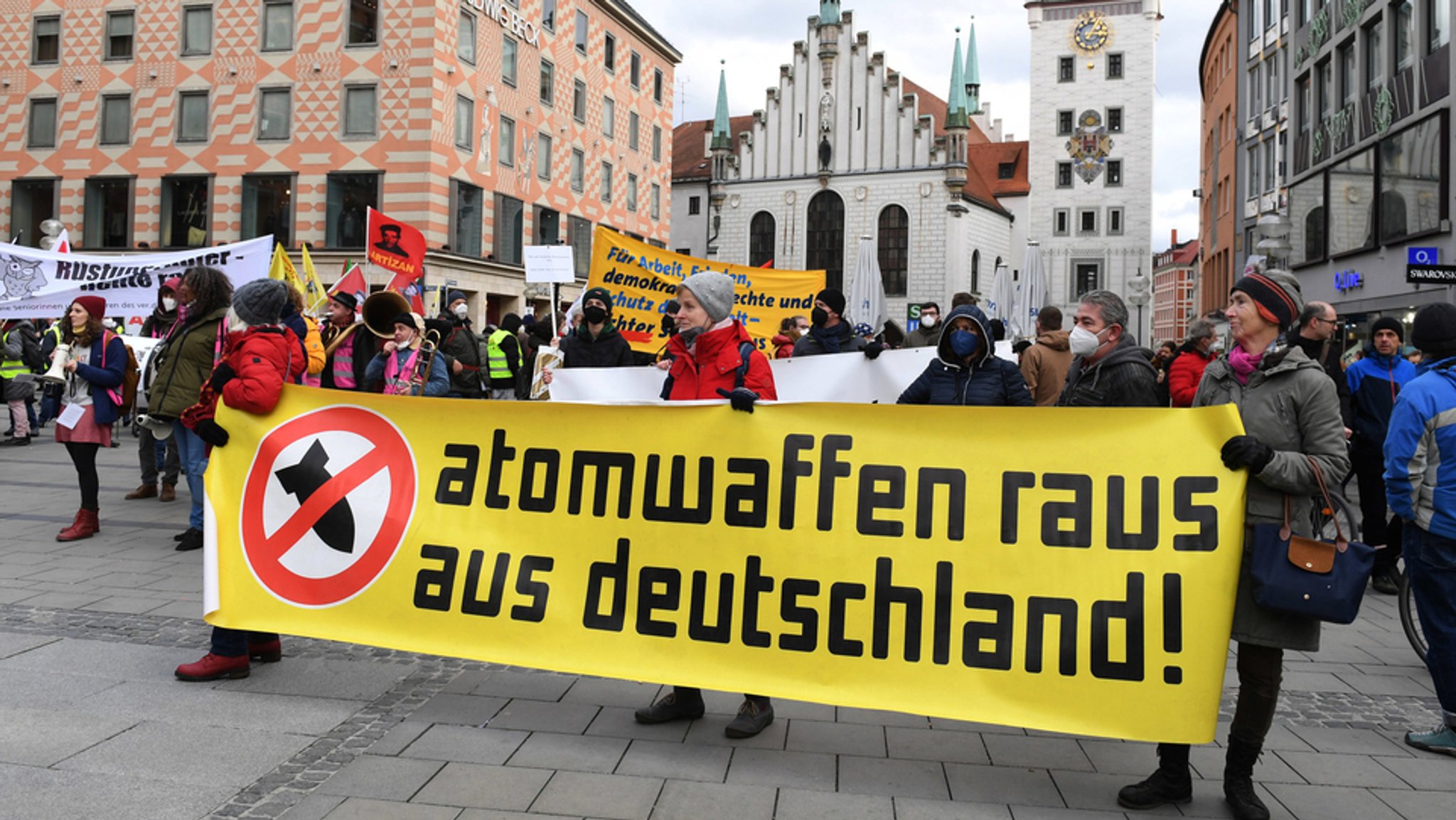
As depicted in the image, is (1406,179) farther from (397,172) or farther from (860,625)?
(397,172)

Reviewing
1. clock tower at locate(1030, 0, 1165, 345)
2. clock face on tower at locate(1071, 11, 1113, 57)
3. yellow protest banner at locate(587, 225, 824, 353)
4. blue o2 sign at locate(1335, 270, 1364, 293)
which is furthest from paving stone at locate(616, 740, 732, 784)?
clock face on tower at locate(1071, 11, 1113, 57)

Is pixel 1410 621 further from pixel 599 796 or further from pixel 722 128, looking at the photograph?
pixel 722 128

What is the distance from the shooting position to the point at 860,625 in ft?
13.2

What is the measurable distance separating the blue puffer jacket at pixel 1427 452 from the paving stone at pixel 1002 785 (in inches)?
76.9

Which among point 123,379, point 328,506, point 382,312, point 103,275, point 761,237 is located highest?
point 761,237

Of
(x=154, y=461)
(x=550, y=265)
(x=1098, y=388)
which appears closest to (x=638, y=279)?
(x=550, y=265)

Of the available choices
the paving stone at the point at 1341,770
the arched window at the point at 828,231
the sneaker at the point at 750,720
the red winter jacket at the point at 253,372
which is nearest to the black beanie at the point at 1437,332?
the paving stone at the point at 1341,770

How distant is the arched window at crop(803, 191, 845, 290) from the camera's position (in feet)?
216

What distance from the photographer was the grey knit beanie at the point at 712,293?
479cm

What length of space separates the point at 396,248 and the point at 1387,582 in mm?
11631

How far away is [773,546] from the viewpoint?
13.7 feet

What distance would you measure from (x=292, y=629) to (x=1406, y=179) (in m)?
24.3

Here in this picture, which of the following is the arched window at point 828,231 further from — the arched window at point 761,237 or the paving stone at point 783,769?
the paving stone at point 783,769

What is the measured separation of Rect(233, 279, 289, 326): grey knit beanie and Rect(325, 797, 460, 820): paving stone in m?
2.40
